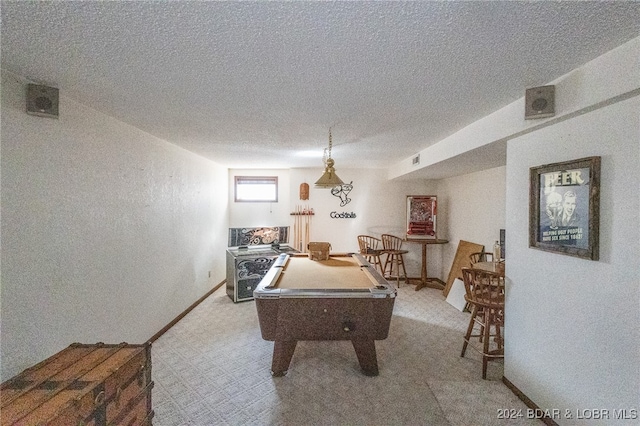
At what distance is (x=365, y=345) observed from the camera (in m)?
2.50

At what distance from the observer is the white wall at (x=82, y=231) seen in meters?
1.71

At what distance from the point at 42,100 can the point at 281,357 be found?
2.72 meters

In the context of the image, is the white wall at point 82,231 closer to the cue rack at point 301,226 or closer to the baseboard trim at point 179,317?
the baseboard trim at point 179,317

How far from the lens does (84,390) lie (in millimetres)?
1347

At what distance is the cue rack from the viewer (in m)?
6.02

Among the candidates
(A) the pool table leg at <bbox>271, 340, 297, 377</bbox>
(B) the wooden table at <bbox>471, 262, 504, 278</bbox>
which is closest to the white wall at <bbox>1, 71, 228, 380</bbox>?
(A) the pool table leg at <bbox>271, 340, 297, 377</bbox>

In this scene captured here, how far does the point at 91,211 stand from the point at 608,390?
155 inches

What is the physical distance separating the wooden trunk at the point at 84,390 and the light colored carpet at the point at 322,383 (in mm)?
567

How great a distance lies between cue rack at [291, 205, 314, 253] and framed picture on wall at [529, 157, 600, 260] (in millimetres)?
4365

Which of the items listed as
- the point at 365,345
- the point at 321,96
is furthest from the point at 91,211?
the point at 365,345

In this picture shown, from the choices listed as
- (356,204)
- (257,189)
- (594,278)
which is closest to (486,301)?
(594,278)

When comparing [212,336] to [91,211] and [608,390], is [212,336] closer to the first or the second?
[91,211]

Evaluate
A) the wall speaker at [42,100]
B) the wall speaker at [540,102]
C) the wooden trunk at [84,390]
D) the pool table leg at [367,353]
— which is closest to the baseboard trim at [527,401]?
the pool table leg at [367,353]

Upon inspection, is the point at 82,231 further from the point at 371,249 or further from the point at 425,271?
the point at 425,271
